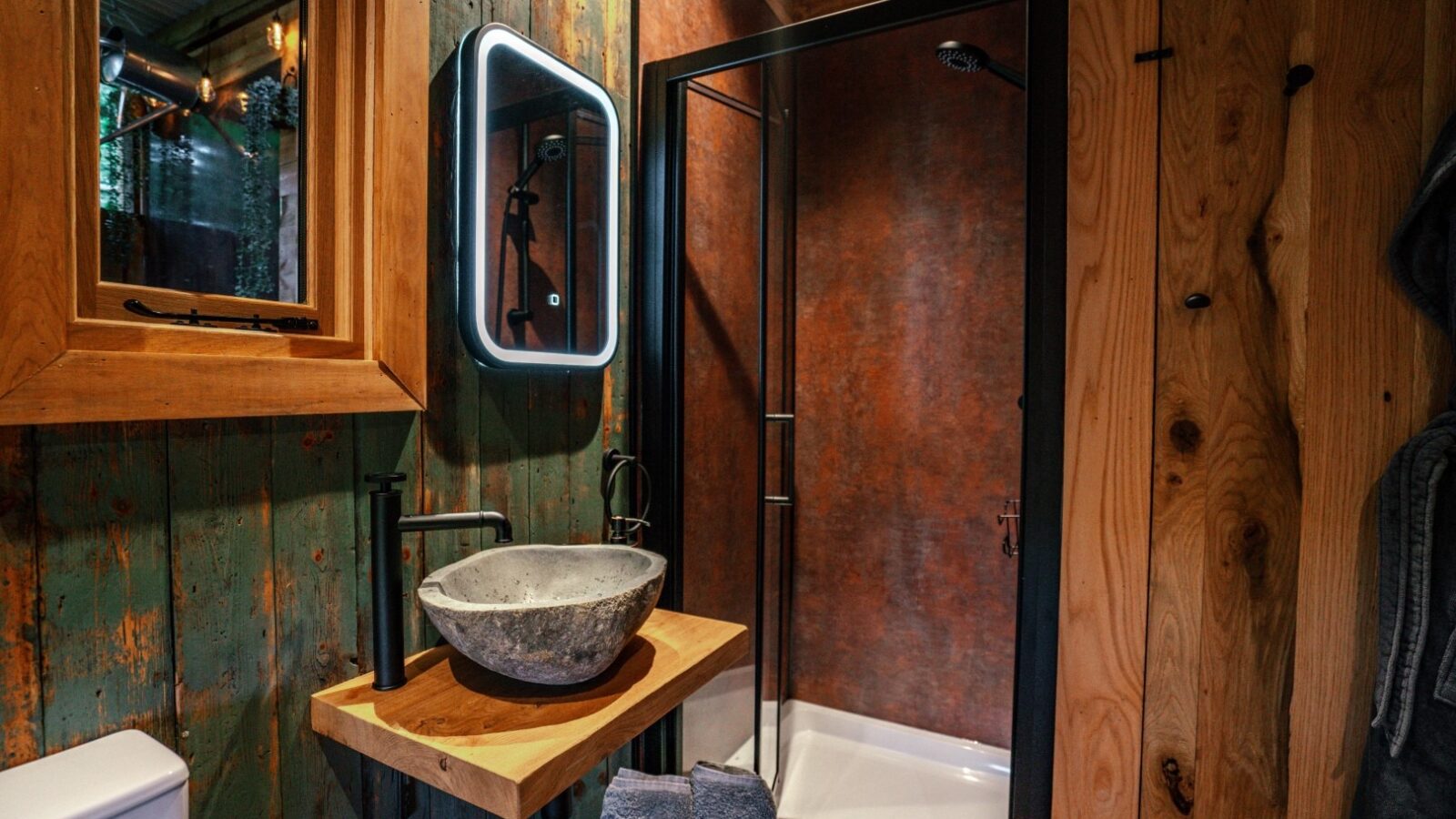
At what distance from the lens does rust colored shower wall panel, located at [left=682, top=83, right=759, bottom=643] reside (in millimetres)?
1917

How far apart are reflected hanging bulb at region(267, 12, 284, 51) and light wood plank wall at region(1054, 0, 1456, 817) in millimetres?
1351

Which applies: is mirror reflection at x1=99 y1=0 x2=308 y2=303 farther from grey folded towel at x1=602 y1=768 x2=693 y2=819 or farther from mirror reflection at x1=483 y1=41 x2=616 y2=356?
grey folded towel at x1=602 y1=768 x2=693 y2=819

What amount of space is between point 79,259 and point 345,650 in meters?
0.67

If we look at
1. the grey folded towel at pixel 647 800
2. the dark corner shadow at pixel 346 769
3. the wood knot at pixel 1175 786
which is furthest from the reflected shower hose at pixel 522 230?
the wood knot at pixel 1175 786

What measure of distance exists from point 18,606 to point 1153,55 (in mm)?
1823

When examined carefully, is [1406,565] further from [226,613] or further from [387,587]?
[226,613]

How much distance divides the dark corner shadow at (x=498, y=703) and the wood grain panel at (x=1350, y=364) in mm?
1102

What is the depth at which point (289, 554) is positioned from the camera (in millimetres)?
1020

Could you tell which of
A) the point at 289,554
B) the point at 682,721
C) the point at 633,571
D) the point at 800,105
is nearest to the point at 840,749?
the point at 682,721

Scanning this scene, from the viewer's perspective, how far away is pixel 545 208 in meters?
1.44

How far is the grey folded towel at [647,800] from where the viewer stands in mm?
1108

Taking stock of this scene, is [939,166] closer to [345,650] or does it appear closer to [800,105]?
[800,105]

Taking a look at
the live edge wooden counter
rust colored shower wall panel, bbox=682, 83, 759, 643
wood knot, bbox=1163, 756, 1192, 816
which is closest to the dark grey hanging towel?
Result: wood knot, bbox=1163, 756, 1192, 816

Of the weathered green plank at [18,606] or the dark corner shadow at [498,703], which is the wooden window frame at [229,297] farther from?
the dark corner shadow at [498,703]
